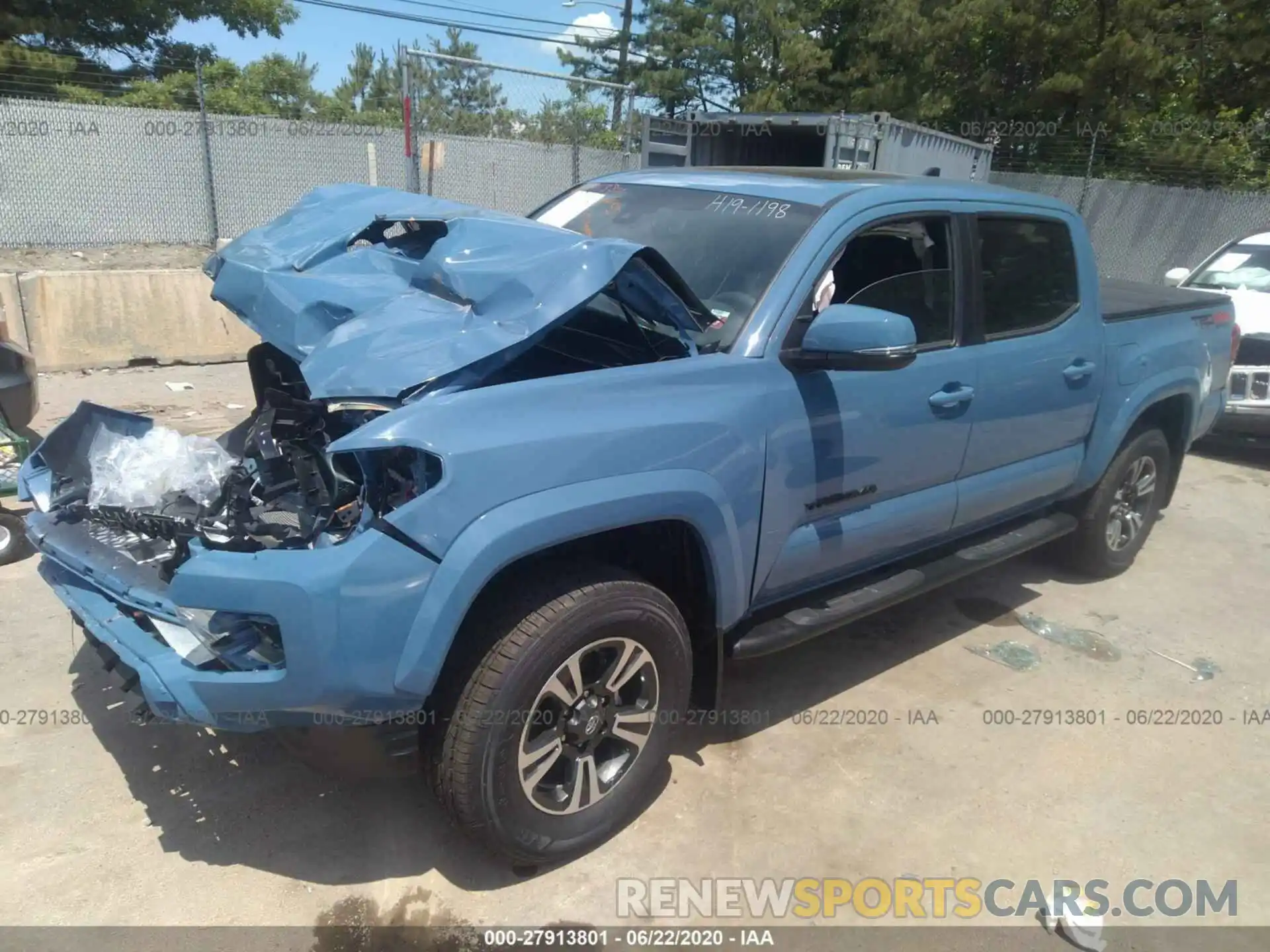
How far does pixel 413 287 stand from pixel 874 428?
1.61 metres

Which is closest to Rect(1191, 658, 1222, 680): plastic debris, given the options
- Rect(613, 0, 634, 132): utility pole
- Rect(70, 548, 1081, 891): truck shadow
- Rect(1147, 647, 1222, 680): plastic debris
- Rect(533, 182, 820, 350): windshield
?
Rect(1147, 647, 1222, 680): plastic debris

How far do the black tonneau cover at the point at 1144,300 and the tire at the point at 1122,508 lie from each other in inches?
25.7

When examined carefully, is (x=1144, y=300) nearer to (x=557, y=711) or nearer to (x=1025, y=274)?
(x=1025, y=274)

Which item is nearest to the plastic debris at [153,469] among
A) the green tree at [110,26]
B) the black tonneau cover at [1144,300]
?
the black tonneau cover at [1144,300]

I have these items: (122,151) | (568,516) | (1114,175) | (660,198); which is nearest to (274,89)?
(122,151)

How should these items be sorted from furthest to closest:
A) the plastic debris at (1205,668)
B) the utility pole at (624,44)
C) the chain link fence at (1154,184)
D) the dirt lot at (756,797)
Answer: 1. the utility pole at (624,44)
2. the chain link fence at (1154,184)
3. the plastic debris at (1205,668)
4. the dirt lot at (756,797)

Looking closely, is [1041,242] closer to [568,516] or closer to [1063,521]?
[1063,521]

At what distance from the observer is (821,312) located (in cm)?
302

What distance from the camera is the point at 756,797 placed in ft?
10.5

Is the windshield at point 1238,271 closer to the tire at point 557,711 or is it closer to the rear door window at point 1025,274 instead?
the rear door window at point 1025,274

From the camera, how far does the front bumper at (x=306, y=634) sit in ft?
7.23

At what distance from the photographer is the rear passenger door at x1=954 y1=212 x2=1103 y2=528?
378 centimetres

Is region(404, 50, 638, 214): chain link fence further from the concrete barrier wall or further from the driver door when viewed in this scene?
the driver door

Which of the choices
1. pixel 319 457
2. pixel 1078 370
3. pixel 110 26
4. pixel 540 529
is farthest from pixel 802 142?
pixel 110 26
